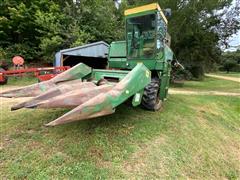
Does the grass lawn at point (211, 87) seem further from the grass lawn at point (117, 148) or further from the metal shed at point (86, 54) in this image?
the grass lawn at point (117, 148)

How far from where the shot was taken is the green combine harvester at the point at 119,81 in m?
3.24

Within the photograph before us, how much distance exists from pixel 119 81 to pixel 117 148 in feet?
4.60

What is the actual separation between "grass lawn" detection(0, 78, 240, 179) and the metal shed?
7.43 meters

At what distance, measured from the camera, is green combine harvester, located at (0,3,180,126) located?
3.24 meters

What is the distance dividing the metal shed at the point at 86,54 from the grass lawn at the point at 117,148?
7428 mm

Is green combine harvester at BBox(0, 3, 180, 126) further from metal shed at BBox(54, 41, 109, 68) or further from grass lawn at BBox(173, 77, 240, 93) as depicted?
grass lawn at BBox(173, 77, 240, 93)

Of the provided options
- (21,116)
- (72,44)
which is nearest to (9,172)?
(21,116)

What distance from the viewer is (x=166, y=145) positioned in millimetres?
4109

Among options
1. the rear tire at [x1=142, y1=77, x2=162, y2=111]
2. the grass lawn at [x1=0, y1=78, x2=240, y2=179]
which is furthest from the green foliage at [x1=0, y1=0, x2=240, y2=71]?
the grass lawn at [x1=0, y1=78, x2=240, y2=179]

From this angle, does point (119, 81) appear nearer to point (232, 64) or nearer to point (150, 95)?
point (150, 95)

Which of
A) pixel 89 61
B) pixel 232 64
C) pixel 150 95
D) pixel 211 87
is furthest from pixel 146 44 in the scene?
pixel 232 64

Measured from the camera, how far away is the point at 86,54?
44.3 ft

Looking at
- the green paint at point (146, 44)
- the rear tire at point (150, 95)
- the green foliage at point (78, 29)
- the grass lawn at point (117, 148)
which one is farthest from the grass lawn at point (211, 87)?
the grass lawn at point (117, 148)

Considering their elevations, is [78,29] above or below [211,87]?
above
